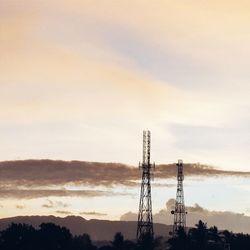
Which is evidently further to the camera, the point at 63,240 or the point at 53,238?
the point at 63,240

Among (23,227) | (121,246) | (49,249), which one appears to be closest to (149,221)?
(121,246)

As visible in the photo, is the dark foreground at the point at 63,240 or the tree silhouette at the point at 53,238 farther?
the tree silhouette at the point at 53,238

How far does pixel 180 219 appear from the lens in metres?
171

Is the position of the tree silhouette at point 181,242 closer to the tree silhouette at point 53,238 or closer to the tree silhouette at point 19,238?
the tree silhouette at point 53,238

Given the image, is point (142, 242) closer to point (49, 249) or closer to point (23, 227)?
point (49, 249)

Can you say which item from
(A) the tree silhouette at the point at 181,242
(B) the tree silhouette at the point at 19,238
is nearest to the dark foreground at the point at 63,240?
(B) the tree silhouette at the point at 19,238

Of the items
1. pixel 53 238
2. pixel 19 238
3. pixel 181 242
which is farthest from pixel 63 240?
pixel 181 242

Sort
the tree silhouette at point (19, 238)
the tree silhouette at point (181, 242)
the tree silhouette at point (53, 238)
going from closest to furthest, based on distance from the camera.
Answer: the tree silhouette at point (181, 242) < the tree silhouette at point (19, 238) < the tree silhouette at point (53, 238)

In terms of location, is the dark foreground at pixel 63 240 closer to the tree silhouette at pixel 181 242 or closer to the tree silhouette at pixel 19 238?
the tree silhouette at pixel 19 238

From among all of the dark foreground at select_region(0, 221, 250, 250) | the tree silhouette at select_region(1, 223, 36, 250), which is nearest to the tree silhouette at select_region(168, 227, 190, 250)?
the dark foreground at select_region(0, 221, 250, 250)

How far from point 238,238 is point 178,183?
31345 mm

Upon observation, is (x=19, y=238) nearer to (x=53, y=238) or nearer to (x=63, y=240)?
(x=53, y=238)

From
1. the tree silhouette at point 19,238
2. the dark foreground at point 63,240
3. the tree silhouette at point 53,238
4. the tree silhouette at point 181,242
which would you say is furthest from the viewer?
the tree silhouette at point 53,238

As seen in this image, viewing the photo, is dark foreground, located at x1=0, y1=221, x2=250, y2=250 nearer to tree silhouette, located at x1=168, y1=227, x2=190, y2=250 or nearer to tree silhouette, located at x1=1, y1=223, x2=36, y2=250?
tree silhouette, located at x1=1, y1=223, x2=36, y2=250
